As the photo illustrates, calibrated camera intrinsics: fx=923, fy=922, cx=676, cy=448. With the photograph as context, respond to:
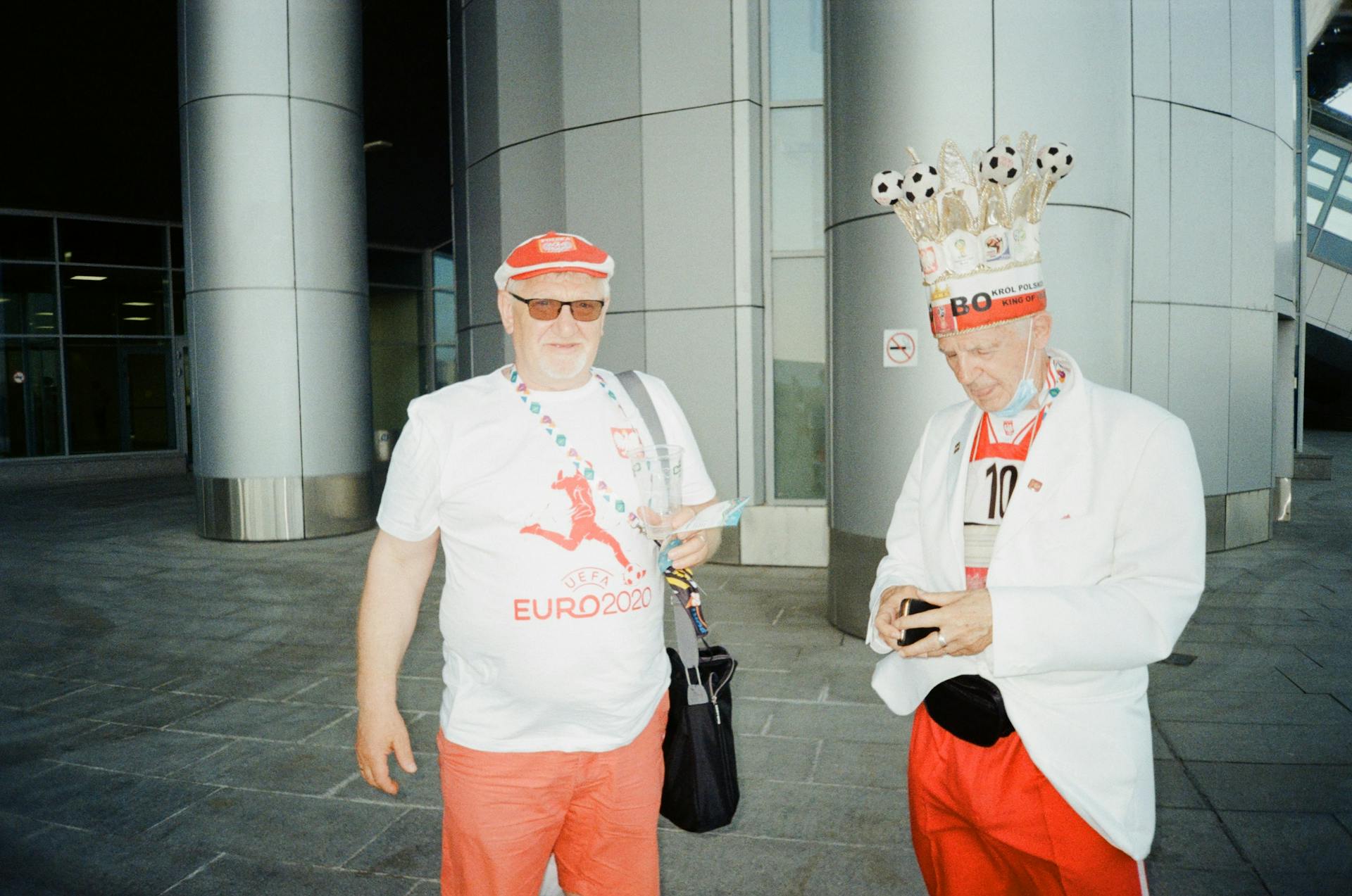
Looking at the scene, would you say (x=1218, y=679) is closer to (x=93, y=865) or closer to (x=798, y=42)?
(x=93, y=865)

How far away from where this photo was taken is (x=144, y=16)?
1273 centimetres

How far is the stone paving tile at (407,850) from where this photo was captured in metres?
3.09

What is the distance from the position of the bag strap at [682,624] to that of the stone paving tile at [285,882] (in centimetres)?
149

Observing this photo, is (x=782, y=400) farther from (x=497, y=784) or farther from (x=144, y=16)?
(x=144, y=16)

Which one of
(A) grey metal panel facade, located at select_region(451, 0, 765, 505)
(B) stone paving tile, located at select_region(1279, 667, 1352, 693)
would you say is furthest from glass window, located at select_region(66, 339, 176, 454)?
(B) stone paving tile, located at select_region(1279, 667, 1352, 693)

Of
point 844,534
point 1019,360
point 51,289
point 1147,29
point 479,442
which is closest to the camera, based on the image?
point 1019,360

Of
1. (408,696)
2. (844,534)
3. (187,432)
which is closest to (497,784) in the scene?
(408,696)

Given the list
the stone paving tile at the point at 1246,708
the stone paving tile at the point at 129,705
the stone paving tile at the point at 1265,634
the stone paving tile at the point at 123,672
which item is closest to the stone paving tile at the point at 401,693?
the stone paving tile at the point at 129,705

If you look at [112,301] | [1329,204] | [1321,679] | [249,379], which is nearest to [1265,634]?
[1321,679]

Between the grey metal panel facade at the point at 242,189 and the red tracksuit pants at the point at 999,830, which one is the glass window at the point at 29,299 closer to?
the grey metal panel facade at the point at 242,189

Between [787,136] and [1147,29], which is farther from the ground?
[1147,29]

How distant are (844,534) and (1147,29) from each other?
552 centimetres

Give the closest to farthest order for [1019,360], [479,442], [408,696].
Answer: [1019,360], [479,442], [408,696]

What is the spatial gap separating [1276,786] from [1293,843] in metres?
0.51
